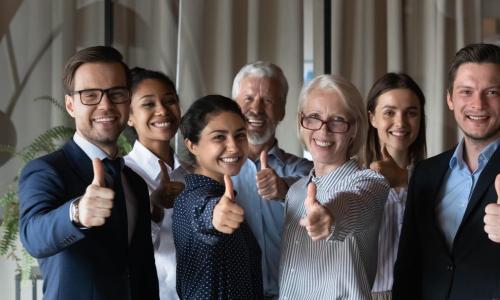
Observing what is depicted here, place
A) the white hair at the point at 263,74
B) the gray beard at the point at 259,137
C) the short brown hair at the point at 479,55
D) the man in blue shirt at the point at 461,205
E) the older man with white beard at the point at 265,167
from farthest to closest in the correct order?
the white hair at the point at 263,74 < the gray beard at the point at 259,137 < the older man with white beard at the point at 265,167 < the short brown hair at the point at 479,55 < the man in blue shirt at the point at 461,205

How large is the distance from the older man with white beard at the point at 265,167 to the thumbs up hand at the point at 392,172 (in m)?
0.28

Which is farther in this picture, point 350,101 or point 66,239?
point 350,101

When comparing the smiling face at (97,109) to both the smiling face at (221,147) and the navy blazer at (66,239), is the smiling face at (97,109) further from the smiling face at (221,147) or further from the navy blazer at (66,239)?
the smiling face at (221,147)

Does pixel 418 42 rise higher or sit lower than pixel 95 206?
higher

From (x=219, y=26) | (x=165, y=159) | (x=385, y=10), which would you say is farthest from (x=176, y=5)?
(x=165, y=159)

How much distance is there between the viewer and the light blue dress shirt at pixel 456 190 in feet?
7.11

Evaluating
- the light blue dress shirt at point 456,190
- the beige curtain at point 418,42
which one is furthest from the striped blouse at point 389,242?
the beige curtain at point 418,42

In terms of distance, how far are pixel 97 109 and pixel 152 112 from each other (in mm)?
720

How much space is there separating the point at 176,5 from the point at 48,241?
287 cm

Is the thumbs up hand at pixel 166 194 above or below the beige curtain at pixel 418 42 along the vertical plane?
below

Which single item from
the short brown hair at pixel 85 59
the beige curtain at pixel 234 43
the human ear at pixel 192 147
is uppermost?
the beige curtain at pixel 234 43

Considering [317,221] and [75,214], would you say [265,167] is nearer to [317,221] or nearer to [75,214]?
[317,221]

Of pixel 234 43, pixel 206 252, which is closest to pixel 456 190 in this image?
pixel 206 252

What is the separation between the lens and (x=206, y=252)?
2.01 m
